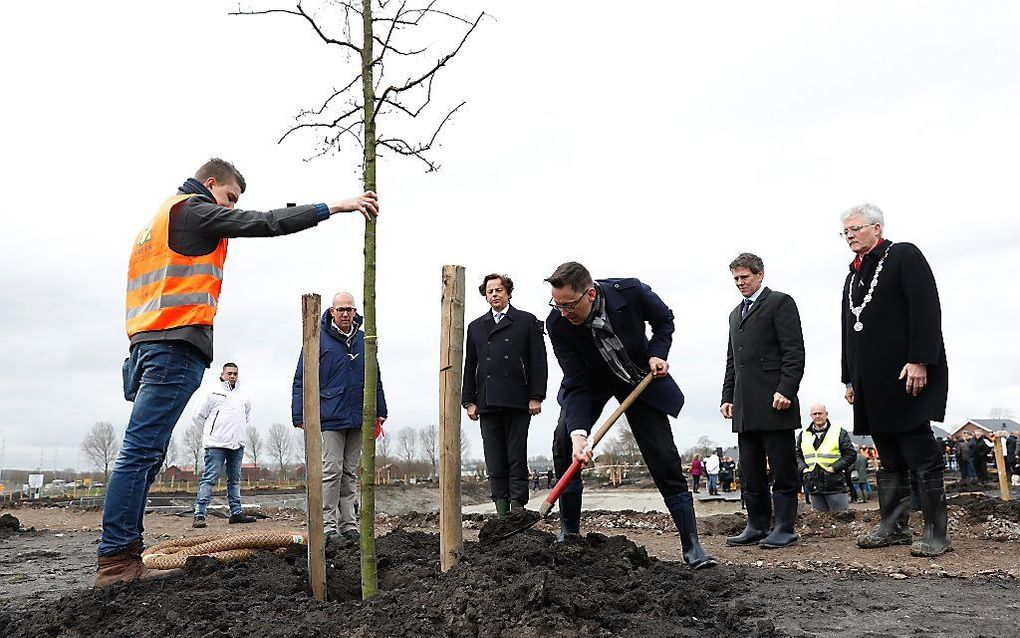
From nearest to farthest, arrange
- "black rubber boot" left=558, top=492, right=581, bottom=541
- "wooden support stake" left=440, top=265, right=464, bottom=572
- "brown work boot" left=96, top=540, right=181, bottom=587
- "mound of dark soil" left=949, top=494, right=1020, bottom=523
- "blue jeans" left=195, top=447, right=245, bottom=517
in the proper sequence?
"wooden support stake" left=440, top=265, right=464, bottom=572
"brown work boot" left=96, top=540, right=181, bottom=587
"black rubber boot" left=558, top=492, right=581, bottom=541
"mound of dark soil" left=949, top=494, right=1020, bottom=523
"blue jeans" left=195, top=447, right=245, bottom=517

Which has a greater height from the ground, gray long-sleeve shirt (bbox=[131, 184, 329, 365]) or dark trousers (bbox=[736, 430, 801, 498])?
gray long-sleeve shirt (bbox=[131, 184, 329, 365])

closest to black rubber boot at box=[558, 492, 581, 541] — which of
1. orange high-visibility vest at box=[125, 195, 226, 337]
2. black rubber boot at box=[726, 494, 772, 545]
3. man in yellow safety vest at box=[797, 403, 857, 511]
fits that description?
black rubber boot at box=[726, 494, 772, 545]

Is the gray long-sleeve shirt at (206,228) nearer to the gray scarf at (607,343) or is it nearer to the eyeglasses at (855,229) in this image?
the gray scarf at (607,343)

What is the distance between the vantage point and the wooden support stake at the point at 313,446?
3764 millimetres

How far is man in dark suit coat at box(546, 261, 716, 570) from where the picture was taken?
4695 millimetres

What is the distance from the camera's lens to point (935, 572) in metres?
4.53

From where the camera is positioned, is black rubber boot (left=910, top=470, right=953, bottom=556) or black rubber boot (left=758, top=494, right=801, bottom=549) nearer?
black rubber boot (left=910, top=470, right=953, bottom=556)

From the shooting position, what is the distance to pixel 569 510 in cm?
537

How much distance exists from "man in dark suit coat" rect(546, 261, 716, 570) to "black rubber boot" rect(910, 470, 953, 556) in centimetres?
149

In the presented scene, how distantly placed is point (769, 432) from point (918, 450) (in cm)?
111

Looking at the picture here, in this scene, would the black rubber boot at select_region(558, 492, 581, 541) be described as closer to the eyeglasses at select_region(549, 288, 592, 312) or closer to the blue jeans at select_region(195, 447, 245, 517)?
the eyeglasses at select_region(549, 288, 592, 312)

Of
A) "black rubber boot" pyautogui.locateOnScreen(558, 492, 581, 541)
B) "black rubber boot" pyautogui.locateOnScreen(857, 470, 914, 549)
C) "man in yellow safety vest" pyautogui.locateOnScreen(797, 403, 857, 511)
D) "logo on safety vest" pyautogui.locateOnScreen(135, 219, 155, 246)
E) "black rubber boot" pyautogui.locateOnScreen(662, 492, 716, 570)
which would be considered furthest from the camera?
"man in yellow safety vest" pyautogui.locateOnScreen(797, 403, 857, 511)

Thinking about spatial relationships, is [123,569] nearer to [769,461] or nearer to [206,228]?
[206,228]

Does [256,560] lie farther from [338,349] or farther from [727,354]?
[727,354]
